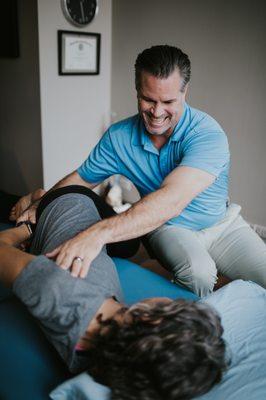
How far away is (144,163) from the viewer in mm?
1675

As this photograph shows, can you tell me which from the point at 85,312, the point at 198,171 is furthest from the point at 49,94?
the point at 85,312

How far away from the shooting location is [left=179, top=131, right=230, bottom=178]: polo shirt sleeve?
1421 mm

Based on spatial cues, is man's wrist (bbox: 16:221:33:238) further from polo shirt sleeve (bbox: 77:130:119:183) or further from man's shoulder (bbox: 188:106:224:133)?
man's shoulder (bbox: 188:106:224:133)

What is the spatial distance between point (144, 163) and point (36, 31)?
1.47 metres

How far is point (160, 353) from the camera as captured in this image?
80 centimetres

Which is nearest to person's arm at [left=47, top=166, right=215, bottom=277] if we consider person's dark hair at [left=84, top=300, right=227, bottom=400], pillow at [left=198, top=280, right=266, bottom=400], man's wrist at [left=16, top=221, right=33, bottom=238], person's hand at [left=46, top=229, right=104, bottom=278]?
person's hand at [left=46, top=229, right=104, bottom=278]

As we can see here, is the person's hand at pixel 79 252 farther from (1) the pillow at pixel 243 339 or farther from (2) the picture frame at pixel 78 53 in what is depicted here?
(2) the picture frame at pixel 78 53

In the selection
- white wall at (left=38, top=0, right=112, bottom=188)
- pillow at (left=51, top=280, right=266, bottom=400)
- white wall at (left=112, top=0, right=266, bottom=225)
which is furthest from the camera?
white wall at (left=38, top=0, right=112, bottom=188)

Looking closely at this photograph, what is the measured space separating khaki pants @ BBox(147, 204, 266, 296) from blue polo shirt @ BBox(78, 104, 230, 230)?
0.22 ft

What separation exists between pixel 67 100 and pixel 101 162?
1299 mm

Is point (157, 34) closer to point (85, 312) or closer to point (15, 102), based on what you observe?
point (15, 102)

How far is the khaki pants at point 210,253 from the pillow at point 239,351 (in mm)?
158

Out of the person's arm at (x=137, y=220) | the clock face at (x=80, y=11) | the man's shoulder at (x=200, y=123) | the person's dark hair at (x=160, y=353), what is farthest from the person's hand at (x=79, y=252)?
the clock face at (x=80, y=11)

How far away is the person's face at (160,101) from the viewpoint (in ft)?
4.59
